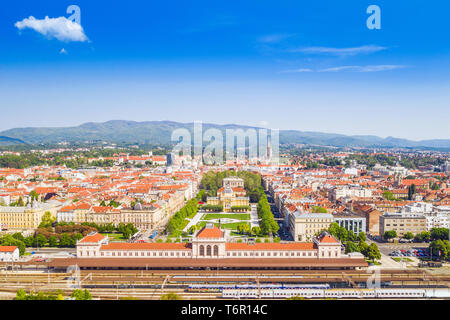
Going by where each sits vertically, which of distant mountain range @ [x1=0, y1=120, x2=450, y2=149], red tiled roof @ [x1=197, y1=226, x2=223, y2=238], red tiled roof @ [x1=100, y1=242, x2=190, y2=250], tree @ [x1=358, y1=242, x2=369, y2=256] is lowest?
tree @ [x1=358, y1=242, x2=369, y2=256]

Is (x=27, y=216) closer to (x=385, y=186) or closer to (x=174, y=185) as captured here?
(x=174, y=185)

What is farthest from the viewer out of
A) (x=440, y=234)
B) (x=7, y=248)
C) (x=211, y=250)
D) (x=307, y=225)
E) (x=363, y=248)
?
(x=307, y=225)

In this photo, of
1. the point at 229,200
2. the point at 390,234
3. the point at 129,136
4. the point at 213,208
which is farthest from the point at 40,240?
the point at 129,136

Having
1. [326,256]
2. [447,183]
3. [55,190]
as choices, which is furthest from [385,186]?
[55,190]

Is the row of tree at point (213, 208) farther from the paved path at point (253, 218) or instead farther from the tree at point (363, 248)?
the tree at point (363, 248)

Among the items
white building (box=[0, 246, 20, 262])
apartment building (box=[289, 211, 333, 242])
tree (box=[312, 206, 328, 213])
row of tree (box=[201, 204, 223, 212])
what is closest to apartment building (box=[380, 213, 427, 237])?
apartment building (box=[289, 211, 333, 242])

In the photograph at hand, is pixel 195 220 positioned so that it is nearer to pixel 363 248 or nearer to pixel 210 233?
pixel 210 233

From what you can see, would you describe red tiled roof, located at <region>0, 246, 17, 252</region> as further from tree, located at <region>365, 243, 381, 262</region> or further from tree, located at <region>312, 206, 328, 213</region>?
tree, located at <region>312, 206, 328, 213</region>

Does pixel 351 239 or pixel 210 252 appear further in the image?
pixel 351 239
